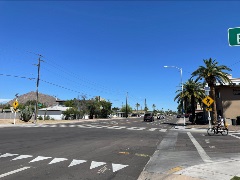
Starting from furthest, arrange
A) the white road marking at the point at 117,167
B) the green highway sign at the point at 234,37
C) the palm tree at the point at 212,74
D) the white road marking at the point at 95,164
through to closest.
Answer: the palm tree at the point at 212,74 < the white road marking at the point at 95,164 < the white road marking at the point at 117,167 < the green highway sign at the point at 234,37

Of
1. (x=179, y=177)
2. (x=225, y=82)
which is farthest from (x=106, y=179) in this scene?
(x=225, y=82)

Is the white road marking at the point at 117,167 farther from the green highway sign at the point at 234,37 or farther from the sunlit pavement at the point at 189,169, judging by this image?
the green highway sign at the point at 234,37

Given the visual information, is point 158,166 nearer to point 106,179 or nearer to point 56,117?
point 106,179

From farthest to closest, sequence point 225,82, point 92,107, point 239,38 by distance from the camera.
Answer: point 92,107 → point 225,82 → point 239,38

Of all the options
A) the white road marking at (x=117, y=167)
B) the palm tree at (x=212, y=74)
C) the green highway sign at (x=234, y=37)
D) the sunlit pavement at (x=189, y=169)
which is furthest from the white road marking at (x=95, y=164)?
the palm tree at (x=212, y=74)

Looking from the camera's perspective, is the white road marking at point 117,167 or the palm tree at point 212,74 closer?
the white road marking at point 117,167

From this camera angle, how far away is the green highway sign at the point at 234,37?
767 centimetres

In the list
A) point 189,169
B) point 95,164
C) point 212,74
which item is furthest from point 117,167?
point 212,74

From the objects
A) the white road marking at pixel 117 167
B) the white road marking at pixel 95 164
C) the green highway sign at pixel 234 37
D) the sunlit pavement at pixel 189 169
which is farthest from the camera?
the white road marking at pixel 95 164

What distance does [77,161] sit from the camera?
34.2 feet

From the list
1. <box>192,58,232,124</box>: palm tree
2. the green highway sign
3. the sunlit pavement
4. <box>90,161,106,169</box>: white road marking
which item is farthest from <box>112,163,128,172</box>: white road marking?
<box>192,58,232,124</box>: palm tree

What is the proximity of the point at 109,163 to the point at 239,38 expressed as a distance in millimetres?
6035

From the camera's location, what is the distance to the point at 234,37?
7.71 meters

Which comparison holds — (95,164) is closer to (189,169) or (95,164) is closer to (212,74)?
(189,169)
